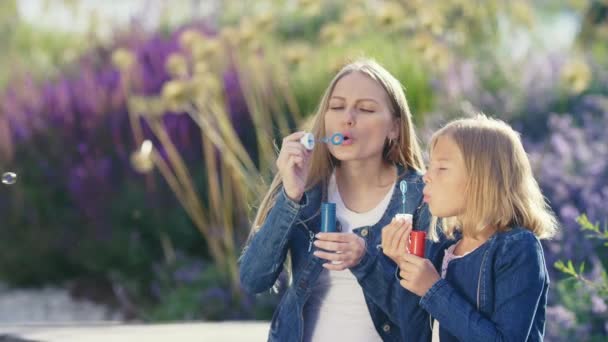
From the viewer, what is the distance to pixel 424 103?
675 cm

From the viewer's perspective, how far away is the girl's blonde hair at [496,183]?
2.57m

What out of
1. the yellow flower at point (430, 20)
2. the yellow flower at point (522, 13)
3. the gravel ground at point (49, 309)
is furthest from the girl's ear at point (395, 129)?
the yellow flower at point (522, 13)

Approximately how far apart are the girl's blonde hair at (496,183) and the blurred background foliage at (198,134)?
282 cm

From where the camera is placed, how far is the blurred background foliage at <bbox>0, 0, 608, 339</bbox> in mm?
5984

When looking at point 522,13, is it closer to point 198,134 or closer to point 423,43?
point 423,43

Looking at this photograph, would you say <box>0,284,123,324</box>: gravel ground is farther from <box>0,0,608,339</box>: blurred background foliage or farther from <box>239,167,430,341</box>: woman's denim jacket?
<box>239,167,430,341</box>: woman's denim jacket

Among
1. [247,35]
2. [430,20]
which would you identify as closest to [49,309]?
[247,35]

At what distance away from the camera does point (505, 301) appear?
8.22ft

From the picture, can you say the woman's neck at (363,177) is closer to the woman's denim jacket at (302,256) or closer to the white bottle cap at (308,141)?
the woman's denim jacket at (302,256)

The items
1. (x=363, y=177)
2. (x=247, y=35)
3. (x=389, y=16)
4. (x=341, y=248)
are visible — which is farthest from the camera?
(x=247, y=35)

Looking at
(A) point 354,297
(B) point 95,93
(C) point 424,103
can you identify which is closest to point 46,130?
(B) point 95,93

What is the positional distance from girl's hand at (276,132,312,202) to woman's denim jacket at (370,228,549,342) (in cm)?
52

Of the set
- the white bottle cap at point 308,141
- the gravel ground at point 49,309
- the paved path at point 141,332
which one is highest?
the white bottle cap at point 308,141

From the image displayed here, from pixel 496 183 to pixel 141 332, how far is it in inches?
84.4
